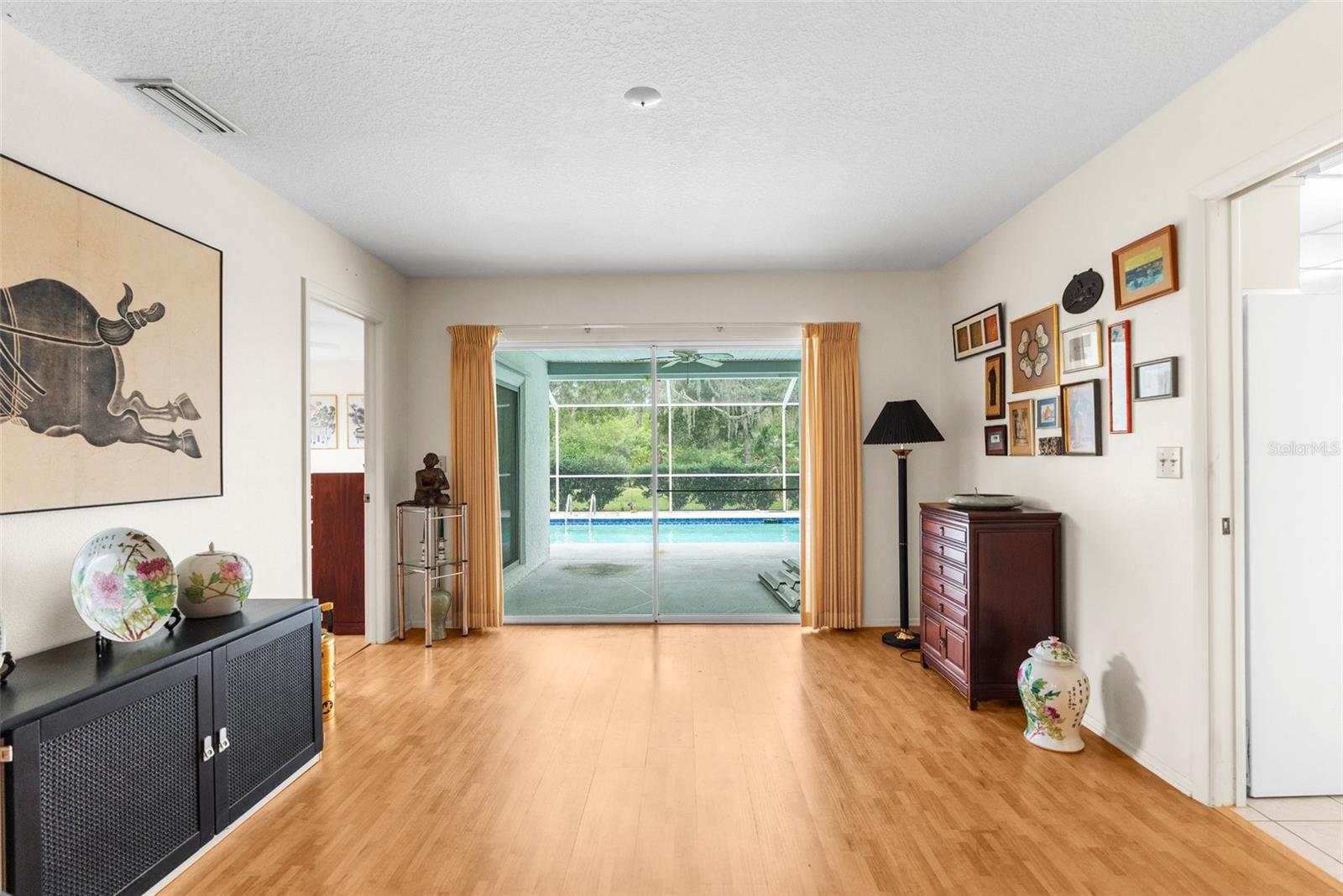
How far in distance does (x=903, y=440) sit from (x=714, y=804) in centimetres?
272

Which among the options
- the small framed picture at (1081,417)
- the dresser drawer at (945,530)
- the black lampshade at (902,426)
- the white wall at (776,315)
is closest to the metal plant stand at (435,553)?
the white wall at (776,315)

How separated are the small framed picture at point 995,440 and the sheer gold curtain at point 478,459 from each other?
127 inches

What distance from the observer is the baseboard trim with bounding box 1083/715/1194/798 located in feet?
8.57

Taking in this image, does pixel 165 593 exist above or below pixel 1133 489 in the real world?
below

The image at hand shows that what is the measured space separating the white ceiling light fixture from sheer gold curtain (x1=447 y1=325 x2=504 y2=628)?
2812 millimetres

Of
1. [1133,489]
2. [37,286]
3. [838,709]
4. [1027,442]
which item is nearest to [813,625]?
[838,709]

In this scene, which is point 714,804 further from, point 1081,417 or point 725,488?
point 725,488

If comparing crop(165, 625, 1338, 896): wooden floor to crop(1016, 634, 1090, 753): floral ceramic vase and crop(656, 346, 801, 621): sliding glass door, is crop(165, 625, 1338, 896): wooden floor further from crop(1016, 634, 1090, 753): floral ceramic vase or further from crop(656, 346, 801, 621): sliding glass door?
crop(656, 346, 801, 621): sliding glass door

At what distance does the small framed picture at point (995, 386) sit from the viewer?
4070 millimetres

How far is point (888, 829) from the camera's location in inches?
92.6

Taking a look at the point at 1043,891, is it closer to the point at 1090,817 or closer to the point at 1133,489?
the point at 1090,817

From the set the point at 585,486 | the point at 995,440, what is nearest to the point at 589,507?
the point at 585,486

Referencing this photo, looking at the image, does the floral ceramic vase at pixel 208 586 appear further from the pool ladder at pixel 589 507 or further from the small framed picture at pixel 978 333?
the small framed picture at pixel 978 333

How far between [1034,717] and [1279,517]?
1195 millimetres
